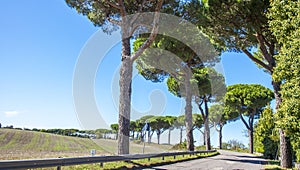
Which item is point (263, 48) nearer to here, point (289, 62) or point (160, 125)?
point (289, 62)

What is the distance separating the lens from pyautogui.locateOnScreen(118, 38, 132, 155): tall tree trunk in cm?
1170

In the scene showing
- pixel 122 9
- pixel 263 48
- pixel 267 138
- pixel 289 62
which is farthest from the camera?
pixel 267 138

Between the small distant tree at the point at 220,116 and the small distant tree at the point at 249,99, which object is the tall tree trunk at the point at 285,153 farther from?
the small distant tree at the point at 220,116

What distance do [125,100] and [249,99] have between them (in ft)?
87.1

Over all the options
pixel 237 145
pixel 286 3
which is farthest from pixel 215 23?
pixel 237 145

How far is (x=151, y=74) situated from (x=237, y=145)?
3708 cm

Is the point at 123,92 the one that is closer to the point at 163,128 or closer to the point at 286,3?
the point at 286,3

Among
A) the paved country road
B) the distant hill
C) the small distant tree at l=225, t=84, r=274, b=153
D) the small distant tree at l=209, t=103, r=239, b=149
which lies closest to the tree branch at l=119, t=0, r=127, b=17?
the distant hill

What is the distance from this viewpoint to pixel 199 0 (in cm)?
1520

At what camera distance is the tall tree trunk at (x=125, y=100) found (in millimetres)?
11703

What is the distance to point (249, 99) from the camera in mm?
34688

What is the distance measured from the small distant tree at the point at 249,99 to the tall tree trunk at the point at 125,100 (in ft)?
85.0

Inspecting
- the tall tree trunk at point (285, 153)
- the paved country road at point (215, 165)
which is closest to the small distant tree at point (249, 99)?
the paved country road at point (215, 165)

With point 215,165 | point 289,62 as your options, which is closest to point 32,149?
point 215,165
